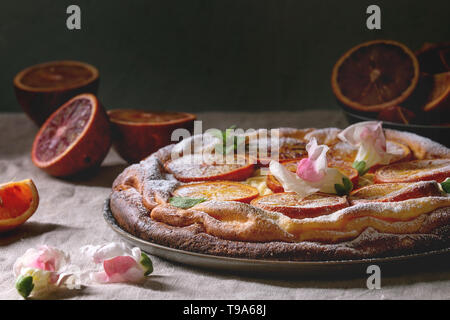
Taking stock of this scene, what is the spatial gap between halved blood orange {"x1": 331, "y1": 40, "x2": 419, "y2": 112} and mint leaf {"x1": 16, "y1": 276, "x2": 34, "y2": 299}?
260 centimetres

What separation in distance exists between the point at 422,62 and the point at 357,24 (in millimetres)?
1091

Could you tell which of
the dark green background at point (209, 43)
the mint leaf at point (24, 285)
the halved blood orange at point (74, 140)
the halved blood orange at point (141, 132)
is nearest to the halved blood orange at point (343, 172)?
the mint leaf at point (24, 285)

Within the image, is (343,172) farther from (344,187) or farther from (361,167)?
(344,187)

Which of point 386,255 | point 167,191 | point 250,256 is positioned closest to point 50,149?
point 167,191

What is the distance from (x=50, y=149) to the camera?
4238 millimetres

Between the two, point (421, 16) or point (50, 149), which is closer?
point (50, 149)

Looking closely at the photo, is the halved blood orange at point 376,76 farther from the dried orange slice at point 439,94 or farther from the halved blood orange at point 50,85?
the halved blood orange at point 50,85

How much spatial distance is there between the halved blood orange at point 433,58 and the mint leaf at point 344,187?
6.40 ft

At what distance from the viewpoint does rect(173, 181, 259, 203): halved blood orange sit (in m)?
2.90

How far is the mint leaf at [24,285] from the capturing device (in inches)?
94.9

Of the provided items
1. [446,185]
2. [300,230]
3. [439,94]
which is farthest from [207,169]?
[439,94]

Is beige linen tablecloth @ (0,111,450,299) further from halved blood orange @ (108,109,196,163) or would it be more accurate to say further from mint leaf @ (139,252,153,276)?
halved blood orange @ (108,109,196,163)

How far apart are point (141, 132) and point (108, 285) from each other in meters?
1.83
